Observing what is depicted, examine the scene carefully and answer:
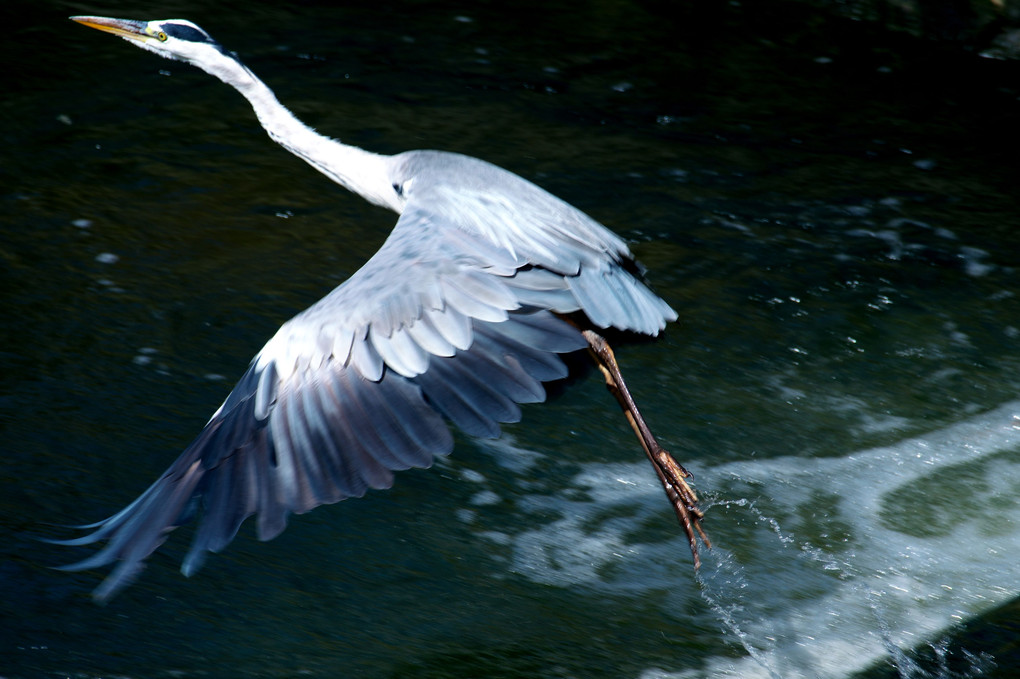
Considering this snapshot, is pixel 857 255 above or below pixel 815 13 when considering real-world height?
below

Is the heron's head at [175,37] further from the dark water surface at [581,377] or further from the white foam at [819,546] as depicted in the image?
the white foam at [819,546]

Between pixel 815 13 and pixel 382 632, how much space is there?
19.2 ft

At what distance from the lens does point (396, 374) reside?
9.40 feet

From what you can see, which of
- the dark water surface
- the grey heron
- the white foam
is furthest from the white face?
the white foam

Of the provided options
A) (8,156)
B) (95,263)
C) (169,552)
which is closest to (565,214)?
(169,552)

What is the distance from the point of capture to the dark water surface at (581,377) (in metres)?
3.23

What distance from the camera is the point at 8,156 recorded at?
16.8ft

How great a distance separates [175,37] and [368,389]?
2.22 metres

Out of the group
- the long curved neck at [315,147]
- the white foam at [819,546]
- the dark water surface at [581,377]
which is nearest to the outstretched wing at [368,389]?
the dark water surface at [581,377]

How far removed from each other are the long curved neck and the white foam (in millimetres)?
1105

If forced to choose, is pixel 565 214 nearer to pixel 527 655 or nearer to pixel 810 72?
pixel 527 655

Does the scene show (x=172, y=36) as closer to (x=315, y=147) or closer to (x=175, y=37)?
(x=175, y=37)

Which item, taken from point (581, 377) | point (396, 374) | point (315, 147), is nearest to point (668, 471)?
point (581, 377)

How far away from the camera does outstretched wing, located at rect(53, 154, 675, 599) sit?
2633mm
